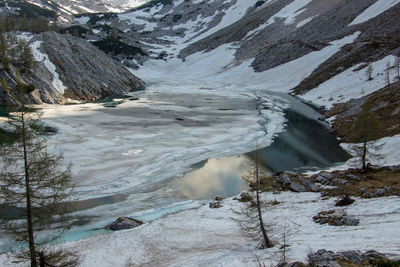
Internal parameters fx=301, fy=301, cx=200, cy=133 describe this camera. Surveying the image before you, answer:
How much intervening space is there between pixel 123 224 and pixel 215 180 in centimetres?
1055

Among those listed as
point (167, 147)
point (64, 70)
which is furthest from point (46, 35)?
point (167, 147)

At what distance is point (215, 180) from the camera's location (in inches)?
1067

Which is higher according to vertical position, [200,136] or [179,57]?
[179,57]

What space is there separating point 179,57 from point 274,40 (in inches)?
2184

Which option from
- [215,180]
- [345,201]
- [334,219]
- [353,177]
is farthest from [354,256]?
[215,180]

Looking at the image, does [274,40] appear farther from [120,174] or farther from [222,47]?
[120,174]

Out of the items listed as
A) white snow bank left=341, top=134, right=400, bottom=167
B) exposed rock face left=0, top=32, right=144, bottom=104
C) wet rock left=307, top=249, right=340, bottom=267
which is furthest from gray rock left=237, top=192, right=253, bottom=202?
exposed rock face left=0, top=32, right=144, bottom=104

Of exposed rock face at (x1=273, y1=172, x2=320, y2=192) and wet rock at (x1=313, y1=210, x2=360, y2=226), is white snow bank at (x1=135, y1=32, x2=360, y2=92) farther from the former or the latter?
wet rock at (x1=313, y1=210, x2=360, y2=226)

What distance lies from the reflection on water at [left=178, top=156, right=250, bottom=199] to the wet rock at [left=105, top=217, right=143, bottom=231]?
574 cm

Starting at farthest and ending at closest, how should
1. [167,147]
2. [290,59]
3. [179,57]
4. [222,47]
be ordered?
1. [179,57]
2. [222,47]
3. [290,59]
4. [167,147]

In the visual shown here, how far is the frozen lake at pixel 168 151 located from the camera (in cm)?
2252

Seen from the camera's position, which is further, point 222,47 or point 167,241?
point 222,47

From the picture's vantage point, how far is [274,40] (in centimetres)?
11544

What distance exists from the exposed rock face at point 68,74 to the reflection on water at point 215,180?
142 feet
